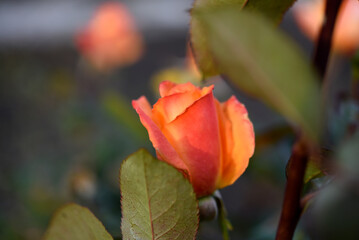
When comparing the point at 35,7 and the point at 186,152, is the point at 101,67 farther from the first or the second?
the point at 35,7

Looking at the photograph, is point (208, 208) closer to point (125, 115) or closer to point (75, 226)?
point (75, 226)

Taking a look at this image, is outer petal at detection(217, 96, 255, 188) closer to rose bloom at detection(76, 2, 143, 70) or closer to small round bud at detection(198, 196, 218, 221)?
small round bud at detection(198, 196, 218, 221)

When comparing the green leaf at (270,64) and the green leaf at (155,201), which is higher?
the green leaf at (270,64)

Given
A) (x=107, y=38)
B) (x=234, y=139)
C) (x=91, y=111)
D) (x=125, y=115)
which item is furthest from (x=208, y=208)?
(x=91, y=111)

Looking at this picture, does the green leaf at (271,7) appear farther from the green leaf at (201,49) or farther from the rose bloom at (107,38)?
the rose bloom at (107,38)

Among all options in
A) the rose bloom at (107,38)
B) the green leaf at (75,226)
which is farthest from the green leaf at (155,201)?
the rose bloom at (107,38)

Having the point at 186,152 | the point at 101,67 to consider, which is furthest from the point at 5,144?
the point at 186,152

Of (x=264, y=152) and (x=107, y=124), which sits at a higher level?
(x=264, y=152)

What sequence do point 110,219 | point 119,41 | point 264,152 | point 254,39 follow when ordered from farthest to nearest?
point 119,41, point 264,152, point 110,219, point 254,39
